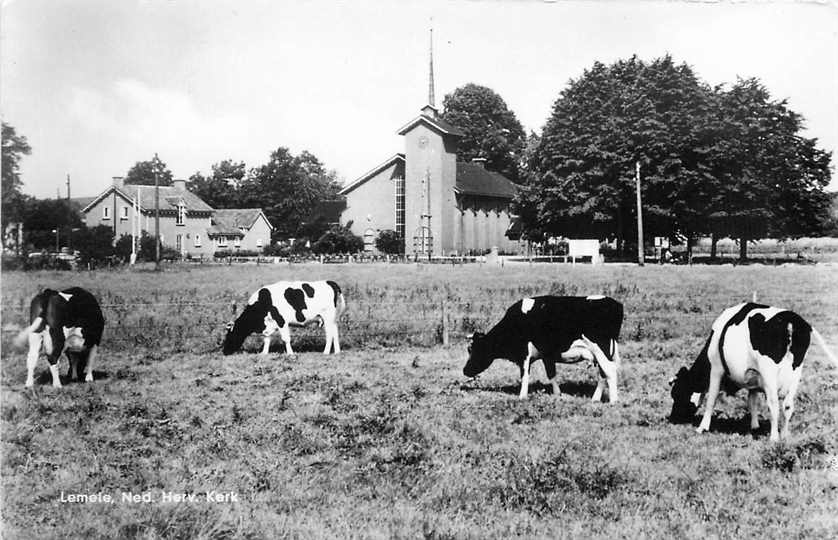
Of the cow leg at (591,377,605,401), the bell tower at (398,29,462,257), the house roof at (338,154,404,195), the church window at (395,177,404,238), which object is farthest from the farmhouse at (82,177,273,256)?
the bell tower at (398,29,462,257)

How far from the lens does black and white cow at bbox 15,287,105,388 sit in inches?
391

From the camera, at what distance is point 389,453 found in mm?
7332

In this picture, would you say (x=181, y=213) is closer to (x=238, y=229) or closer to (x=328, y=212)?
(x=238, y=229)

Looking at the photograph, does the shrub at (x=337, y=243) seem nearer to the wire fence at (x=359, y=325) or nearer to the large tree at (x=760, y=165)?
the large tree at (x=760, y=165)

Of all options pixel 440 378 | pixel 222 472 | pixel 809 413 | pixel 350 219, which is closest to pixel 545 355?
pixel 440 378

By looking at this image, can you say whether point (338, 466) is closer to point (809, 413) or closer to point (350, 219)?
point (809, 413)

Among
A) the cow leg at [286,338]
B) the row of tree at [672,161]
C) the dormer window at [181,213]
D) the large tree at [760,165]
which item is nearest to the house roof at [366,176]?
the row of tree at [672,161]

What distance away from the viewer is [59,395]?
9695 mm

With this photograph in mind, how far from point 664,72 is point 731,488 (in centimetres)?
2831

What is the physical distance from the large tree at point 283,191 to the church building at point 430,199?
8562 millimetres

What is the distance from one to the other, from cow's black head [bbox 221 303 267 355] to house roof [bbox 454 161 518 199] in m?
45.5

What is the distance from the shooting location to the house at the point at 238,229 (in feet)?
205

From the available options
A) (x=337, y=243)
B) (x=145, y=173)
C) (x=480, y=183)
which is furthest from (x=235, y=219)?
(x=145, y=173)

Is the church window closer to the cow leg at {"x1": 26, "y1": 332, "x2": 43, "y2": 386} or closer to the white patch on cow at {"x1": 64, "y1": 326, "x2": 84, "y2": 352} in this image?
the white patch on cow at {"x1": 64, "y1": 326, "x2": 84, "y2": 352}
